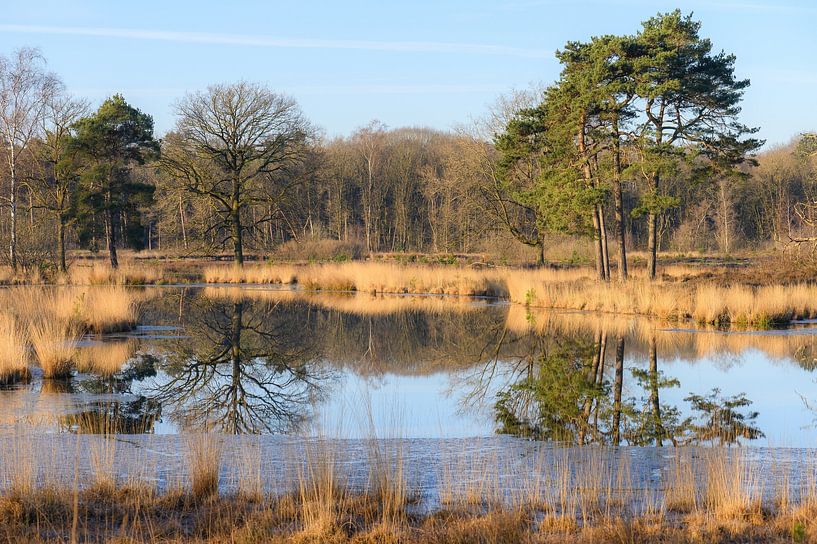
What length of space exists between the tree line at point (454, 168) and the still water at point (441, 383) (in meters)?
5.42

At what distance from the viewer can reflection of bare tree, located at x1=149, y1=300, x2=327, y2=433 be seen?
9578mm

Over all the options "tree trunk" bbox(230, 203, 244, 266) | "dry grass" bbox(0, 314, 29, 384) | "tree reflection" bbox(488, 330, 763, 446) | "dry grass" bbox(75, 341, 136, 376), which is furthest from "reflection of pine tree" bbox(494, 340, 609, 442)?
"tree trunk" bbox(230, 203, 244, 266)

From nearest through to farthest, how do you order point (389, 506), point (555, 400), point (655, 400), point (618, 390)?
point (389, 506) → point (555, 400) → point (655, 400) → point (618, 390)

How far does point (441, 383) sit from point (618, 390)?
8.59 feet

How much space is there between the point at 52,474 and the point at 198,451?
1.05m

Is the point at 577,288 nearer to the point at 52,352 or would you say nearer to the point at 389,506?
the point at 52,352

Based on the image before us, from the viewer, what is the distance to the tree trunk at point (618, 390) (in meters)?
8.66

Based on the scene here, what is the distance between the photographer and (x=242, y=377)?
494 inches

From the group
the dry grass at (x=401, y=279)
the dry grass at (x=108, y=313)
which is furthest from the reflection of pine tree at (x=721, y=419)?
the dry grass at (x=401, y=279)

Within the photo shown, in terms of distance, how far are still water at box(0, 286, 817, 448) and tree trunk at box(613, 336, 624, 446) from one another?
0.03 metres

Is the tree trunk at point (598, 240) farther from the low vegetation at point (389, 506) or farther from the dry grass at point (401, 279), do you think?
the low vegetation at point (389, 506)

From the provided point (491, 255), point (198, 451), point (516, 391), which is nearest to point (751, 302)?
point (516, 391)

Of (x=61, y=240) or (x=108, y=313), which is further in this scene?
(x=61, y=240)

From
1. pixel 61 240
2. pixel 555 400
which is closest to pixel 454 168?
pixel 61 240
